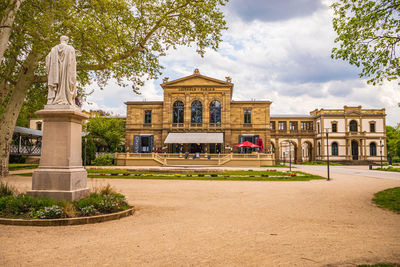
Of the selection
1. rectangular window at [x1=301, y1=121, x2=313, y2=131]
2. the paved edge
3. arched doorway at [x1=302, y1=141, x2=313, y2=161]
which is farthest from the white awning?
the paved edge

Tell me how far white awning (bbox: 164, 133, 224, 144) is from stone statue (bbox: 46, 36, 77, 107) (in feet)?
104

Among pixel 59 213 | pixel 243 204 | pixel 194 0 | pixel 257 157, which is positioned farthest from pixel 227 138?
pixel 59 213

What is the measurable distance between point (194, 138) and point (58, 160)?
33452 millimetres

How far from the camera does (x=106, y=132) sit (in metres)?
44.8

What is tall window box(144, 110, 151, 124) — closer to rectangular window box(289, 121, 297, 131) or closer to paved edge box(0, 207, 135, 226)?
rectangular window box(289, 121, 297, 131)

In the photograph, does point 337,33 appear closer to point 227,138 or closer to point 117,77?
point 117,77

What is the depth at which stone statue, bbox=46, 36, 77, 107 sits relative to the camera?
738 cm

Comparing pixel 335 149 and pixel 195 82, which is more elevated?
pixel 195 82

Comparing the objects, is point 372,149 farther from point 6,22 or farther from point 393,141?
point 6,22

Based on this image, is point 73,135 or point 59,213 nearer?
point 59,213

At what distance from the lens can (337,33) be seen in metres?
12.1

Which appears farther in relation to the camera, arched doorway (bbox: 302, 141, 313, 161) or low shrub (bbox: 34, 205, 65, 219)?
arched doorway (bbox: 302, 141, 313, 161)

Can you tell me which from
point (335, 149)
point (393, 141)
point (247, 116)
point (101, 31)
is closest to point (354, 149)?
point (335, 149)

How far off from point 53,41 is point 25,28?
1867mm
